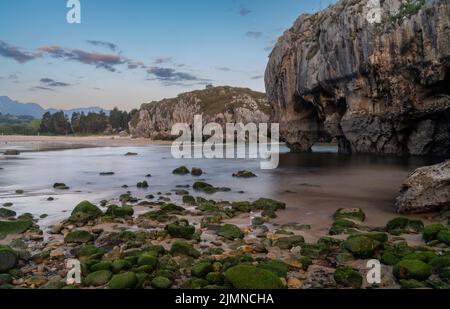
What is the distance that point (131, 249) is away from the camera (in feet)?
39.9

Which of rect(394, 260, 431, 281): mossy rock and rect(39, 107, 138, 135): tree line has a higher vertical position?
rect(39, 107, 138, 135): tree line

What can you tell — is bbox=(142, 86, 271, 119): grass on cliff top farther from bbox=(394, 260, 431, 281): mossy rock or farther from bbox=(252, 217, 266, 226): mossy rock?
bbox=(394, 260, 431, 281): mossy rock

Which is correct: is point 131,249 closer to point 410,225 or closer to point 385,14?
point 410,225

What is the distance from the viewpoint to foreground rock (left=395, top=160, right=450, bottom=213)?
1625 cm

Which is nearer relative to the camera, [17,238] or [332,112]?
[17,238]

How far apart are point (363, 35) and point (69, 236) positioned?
38110 mm

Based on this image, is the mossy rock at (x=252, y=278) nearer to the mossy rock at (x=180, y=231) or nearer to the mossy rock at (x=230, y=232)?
the mossy rock at (x=230, y=232)

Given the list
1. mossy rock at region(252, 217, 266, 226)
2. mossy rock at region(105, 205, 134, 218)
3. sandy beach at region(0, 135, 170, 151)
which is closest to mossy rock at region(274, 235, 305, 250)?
mossy rock at region(252, 217, 266, 226)

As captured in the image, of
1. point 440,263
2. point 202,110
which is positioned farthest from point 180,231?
point 202,110

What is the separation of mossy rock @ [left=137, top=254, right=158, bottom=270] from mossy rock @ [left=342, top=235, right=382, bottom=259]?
5.85m

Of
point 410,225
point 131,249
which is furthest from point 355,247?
point 131,249

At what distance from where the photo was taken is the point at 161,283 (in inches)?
359

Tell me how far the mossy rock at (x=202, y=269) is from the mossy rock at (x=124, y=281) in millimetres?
1515
